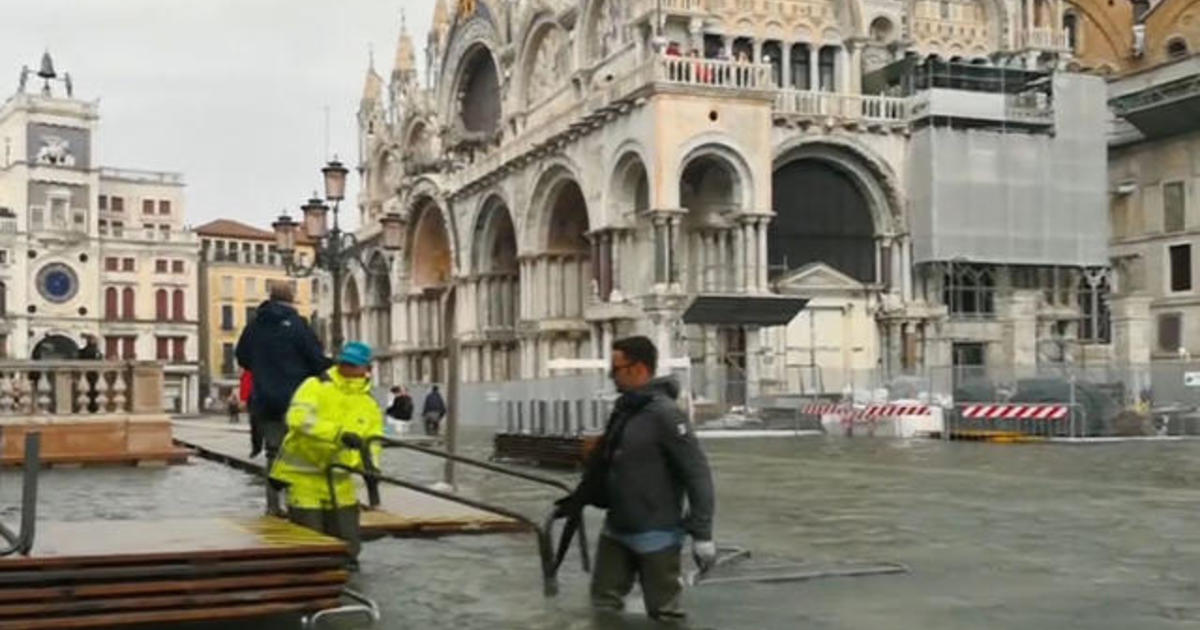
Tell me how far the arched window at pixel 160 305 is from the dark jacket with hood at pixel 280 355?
8936cm

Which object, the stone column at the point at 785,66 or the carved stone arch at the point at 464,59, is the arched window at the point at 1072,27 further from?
the carved stone arch at the point at 464,59

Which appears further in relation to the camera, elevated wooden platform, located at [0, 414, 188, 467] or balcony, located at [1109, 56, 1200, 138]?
balcony, located at [1109, 56, 1200, 138]

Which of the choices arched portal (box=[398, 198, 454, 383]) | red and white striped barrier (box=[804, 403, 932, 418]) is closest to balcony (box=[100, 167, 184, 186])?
arched portal (box=[398, 198, 454, 383])

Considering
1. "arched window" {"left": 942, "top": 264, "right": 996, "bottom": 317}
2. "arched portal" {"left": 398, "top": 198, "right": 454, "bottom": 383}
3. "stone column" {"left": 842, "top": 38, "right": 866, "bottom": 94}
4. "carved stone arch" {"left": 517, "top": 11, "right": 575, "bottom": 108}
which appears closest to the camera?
"arched window" {"left": 942, "top": 264, "right": 996, "bottom": 317}

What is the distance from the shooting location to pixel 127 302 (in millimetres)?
95688

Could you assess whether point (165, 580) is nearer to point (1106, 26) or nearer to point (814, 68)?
point (814, 68)

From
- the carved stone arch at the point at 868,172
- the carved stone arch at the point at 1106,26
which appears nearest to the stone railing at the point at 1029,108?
the carved stone arch at the point at 868,172

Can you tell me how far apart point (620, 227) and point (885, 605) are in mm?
33344

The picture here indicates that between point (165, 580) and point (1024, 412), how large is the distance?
1086 inches

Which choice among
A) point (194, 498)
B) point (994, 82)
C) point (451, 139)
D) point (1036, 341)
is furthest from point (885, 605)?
point (451, 139)

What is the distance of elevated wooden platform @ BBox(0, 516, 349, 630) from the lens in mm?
6652

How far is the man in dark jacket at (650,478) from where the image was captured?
23.9 feet

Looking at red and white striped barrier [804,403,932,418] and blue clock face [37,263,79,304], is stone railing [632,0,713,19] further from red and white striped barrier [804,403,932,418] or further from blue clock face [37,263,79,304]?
blue clock face [37,263,79,304]

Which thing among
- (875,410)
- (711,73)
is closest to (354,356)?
(875,410)
